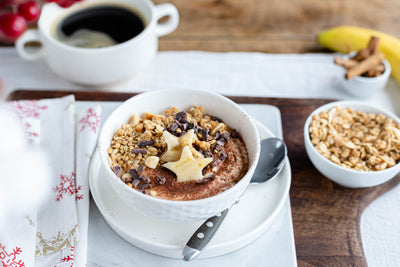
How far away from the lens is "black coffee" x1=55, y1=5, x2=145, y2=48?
67.7 inches

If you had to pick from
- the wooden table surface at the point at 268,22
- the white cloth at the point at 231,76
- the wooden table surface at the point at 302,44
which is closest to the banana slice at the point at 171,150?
the wooden table surface at the point at 302,44

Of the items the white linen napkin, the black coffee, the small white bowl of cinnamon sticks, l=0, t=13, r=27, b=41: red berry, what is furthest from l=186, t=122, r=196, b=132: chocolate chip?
l=0, t=13, r=27, b=41: red berry

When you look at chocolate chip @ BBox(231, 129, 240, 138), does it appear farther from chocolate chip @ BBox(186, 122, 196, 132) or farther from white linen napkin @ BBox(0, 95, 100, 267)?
white linen napkin @ BBox(0, 95, 100, 267)

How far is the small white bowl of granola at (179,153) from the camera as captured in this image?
40.2 inches

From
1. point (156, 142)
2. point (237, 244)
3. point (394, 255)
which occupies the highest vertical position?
point (156, 142)

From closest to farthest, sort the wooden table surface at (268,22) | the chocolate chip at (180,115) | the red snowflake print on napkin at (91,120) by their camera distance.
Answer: the chocolate chip at (180,115) < the red snowflake print on napkin at (91,120) < the wooden table surface at (268,22)

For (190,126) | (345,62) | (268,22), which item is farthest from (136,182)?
(268,22)

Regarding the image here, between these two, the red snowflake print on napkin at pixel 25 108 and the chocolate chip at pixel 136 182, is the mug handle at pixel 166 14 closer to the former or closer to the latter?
the red snowflake print on napkin at pixel 25 108

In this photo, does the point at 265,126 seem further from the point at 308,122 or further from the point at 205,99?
the point at 205,99

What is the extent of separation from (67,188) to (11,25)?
3.37 ft

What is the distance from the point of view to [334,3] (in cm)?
234

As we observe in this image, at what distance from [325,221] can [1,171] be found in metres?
0.98

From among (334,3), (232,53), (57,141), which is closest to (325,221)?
(57,141)

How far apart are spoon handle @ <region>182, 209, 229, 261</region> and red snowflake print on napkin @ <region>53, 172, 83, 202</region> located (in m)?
0.37
